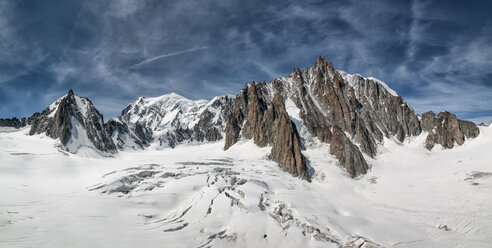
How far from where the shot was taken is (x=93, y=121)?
115 meters

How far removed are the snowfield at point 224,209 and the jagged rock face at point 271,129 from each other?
5.42 meters

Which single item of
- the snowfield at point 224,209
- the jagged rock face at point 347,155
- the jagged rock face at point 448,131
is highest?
the jagged rock face at point 448,131

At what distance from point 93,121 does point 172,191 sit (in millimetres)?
100994

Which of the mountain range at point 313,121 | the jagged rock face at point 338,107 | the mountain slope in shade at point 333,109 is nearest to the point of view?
the mountain range at point 313,121

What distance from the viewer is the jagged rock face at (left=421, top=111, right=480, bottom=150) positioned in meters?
96.0

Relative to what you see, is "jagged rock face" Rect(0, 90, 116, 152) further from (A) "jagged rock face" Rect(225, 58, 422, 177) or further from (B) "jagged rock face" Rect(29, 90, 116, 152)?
(A) "jagged rock face" Rect(225, 58, 422, 177)

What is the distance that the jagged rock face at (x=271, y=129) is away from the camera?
220 ft

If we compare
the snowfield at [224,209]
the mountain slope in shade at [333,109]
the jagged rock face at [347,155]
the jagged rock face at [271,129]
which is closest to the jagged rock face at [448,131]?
the mountain slope in shade at [333,109]

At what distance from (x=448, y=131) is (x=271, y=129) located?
76305 mm

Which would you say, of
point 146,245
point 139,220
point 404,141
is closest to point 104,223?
point 139,220

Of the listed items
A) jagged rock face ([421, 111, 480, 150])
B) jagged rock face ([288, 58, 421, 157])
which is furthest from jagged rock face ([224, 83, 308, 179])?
jagged rock face ([421, 111, 480, 150])

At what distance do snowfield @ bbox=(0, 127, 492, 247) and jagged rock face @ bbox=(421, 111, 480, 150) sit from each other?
4140 centimetres

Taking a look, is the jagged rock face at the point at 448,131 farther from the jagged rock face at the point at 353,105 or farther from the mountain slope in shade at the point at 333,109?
the jagged rock face at the point at 353,105

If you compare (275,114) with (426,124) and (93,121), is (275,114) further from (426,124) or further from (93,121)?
(93,121)
